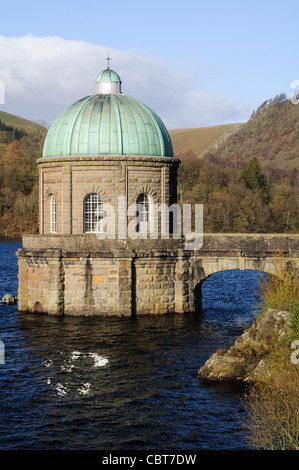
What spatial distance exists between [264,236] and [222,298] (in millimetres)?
12239

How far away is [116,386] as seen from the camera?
23266 millimetres

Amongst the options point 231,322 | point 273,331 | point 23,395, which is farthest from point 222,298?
point 23,395

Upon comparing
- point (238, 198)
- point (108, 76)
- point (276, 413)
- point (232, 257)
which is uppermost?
point (108, 76)

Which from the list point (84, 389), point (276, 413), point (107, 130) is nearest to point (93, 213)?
point (107, 130)

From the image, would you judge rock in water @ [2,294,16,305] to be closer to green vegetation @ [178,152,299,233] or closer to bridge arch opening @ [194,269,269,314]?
bridge arch opening @ [194,269,269,314]

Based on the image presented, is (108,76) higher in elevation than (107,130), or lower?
higher

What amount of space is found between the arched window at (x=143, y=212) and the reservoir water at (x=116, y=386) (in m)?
5.74

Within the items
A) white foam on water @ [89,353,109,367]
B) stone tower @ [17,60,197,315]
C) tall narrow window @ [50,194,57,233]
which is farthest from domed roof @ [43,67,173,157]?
white foam on water @ [89,353,109,367]

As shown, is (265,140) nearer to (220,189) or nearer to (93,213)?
(220,189)

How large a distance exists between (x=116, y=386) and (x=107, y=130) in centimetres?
1773

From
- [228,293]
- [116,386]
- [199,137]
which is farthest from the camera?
[199,137]

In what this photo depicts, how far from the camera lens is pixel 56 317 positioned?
3453 cm

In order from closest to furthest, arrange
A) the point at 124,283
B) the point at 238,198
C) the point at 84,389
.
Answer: the point at 84,389 → the point at 124,283 → the point at 238,198

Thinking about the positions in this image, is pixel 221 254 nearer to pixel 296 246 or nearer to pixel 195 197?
pixel 296 246
